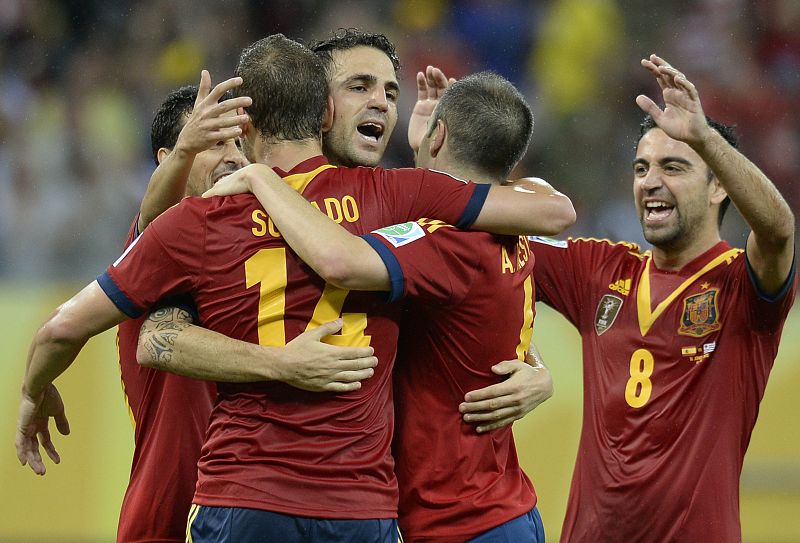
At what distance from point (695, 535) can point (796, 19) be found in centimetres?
600

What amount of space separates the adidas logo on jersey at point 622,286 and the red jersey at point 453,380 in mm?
1206

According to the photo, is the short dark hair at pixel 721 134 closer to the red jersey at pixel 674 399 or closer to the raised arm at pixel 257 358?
the red jersey at pixel 674 399

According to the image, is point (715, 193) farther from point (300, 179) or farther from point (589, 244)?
point (300, 179)

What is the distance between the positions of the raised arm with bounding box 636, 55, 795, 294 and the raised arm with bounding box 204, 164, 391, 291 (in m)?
1.26

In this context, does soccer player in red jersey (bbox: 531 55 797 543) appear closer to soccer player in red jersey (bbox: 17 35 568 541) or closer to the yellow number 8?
the yellow number 8

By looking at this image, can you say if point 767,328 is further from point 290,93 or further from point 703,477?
point 290,93

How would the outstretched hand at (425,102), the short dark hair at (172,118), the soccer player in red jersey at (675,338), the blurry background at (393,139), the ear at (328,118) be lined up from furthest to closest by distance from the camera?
the blurry background at (393,139) < the short dark hair at (172,118) < the outstretched hand at (425,102) < the soccer player in red jersey at (675,338) < the ear at (328,118)

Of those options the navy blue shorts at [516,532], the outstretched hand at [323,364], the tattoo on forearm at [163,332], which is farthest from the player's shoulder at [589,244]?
the tattoo on forearm at [163,332]

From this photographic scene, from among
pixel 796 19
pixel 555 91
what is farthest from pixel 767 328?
pixel 796 19

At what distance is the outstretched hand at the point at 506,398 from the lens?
3402 mm

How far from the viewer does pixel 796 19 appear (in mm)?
8867

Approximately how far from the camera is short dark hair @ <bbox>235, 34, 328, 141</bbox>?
3.34m

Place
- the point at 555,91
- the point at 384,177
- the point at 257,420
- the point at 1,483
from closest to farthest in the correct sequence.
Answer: the point at 257,420 → the point at 384,177 → the point at 1,483 → the point at 555,91

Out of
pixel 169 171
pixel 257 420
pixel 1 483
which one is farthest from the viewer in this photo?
pixel 1 483
